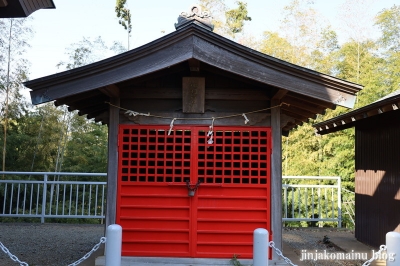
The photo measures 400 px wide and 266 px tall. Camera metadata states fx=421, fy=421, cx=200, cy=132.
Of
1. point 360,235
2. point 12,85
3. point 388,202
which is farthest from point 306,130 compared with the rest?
point 12,85

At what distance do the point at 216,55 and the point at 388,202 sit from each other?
12.1 ft

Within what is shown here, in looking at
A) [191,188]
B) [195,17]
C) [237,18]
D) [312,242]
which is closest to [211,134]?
[191,188]

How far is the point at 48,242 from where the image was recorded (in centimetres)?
711

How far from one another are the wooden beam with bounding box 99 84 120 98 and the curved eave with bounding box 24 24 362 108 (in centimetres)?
19

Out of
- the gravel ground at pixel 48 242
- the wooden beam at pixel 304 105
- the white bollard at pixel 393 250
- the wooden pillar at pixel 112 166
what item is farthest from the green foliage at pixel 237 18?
the white bollard at pixel 393 250

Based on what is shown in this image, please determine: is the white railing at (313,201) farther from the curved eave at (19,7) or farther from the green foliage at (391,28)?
the curved eave at (19,7)

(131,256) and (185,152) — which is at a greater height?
(185,152)

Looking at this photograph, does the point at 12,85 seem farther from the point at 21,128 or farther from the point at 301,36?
the point at 301,36

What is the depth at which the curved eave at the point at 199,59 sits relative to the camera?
459 cm

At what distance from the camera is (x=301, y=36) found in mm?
16719

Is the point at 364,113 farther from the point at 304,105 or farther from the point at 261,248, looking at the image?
the point at 261,248

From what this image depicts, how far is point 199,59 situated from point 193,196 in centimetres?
166

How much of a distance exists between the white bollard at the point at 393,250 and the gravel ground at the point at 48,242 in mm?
3919

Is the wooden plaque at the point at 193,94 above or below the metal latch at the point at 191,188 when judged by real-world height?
above
